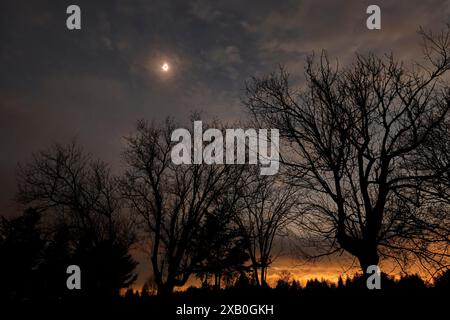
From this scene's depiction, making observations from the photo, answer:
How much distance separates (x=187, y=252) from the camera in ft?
68.6

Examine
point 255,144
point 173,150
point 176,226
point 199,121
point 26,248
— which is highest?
point 199,121

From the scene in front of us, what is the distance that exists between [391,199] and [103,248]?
61.3ft

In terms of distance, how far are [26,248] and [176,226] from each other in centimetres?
2574

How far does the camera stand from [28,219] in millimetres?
35781

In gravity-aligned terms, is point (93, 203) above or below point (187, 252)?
above

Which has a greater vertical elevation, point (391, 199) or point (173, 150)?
point (173, 150)

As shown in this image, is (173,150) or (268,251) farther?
(268,251)
